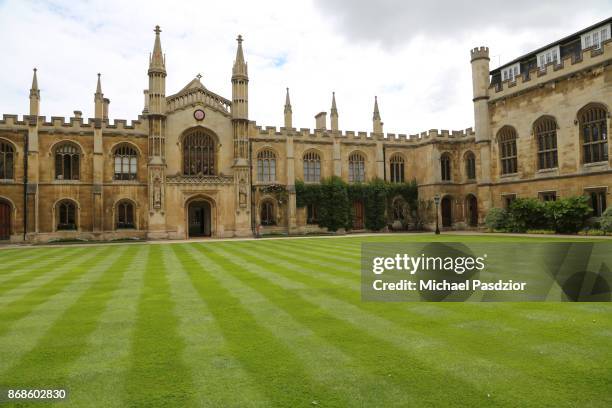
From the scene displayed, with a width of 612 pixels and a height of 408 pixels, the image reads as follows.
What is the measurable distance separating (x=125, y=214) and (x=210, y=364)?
3163 centimetres

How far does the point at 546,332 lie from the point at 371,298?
10.4 ft

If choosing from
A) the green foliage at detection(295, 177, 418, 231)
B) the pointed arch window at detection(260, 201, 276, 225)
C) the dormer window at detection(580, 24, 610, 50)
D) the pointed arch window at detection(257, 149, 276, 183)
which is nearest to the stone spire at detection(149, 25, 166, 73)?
the pointed arch window at detection(257, 149, 276, 183)

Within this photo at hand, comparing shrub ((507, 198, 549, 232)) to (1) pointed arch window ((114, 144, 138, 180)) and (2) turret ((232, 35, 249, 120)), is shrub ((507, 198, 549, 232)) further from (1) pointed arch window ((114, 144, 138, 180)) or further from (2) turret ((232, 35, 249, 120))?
(1) pointed arch window ((114, 144, 138, 180))

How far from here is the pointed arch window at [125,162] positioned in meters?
33.6

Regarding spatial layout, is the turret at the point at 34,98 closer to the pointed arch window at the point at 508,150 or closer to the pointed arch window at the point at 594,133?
the pointed arch window at the point at 508,150

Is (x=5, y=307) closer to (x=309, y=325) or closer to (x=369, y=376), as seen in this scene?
(x=309, y=325)

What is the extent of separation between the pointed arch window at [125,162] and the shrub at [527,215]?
29.4 meters

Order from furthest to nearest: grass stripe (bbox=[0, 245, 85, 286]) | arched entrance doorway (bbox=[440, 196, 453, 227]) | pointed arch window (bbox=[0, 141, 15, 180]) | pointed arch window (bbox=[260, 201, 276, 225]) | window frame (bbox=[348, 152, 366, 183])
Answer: window frame (bbox=[348, 152, 366, 183]) → arched entrance doorway (bbox=[440, 196, 453, 227]) → pointed arch window (bbox=[260, 201, 276, 225]) → pointed arch window (bbox=[0, 141, 15, 180]) → grass stripe (bbox=[0, 245, 85, 286])

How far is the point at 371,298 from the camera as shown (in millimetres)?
8312

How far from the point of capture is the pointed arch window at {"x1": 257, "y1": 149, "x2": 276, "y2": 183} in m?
37.3

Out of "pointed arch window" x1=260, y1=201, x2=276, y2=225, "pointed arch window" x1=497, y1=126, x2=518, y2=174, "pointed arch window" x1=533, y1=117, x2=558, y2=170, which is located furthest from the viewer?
"pointed arch window" x1=260, y1=201, x2=276, y2=225

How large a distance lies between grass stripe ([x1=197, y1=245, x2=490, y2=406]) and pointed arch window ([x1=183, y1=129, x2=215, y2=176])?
90.0 ft

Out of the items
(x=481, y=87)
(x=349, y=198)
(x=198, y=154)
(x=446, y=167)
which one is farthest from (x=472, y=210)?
(x=198, y=154)

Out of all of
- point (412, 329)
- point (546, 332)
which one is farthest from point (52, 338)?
point (546, 332)
